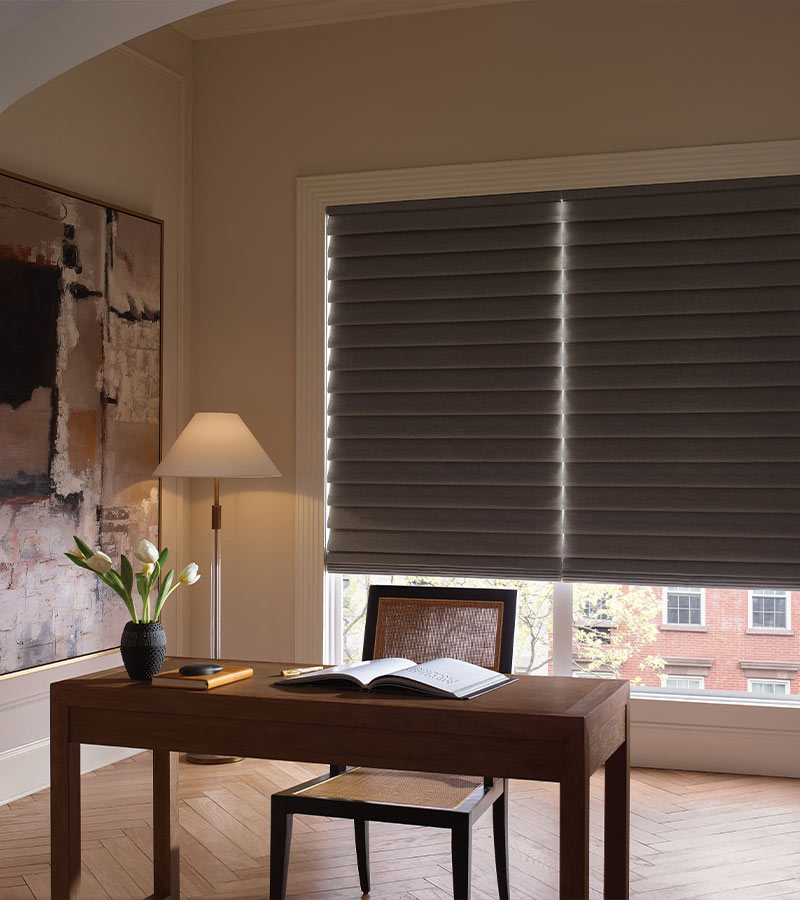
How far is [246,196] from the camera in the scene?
4828 mm

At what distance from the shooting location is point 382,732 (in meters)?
2.17

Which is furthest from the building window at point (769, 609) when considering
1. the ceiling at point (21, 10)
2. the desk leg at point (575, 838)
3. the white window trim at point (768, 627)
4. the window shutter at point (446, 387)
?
the ceiling at point (21, 10)

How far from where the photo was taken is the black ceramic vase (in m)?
2.49

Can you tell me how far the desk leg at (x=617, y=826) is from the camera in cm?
246

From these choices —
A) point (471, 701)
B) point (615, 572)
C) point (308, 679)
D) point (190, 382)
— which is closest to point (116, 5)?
point (308, 679)

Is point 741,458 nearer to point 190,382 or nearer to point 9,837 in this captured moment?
point 190,382

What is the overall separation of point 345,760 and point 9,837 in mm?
1805

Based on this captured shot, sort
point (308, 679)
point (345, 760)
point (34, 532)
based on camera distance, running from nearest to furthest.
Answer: point (345, 760) → point (308, 679) → point (34, 532)

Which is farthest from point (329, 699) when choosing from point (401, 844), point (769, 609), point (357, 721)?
point (769, 609)

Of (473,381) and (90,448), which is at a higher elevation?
(473,381)

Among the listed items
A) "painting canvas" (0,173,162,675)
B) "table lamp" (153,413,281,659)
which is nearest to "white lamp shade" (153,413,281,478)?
"table lamp" (153,413,281,659)

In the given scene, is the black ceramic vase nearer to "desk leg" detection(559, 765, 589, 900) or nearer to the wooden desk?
the wooden desk

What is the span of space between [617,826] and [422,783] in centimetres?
49

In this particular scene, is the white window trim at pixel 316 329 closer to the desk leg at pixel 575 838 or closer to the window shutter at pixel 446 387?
the window shutter at pixel 446 387
